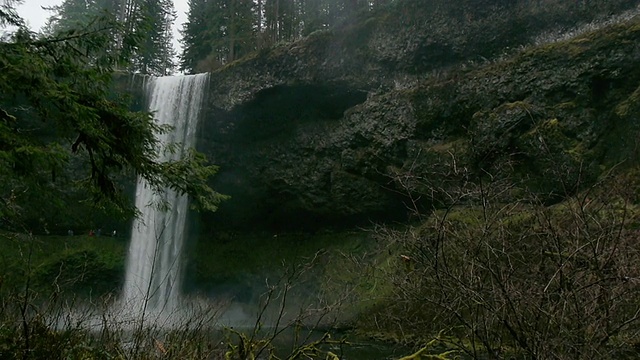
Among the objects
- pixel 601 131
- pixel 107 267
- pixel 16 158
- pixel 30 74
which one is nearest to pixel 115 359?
pixel 16 158

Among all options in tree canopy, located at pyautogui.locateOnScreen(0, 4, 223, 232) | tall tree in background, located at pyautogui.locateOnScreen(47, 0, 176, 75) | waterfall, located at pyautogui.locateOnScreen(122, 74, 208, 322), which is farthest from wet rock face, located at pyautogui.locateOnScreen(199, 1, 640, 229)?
tree canopy, located at pyautogui.locateOnScreen(0, 4, 223, 232)

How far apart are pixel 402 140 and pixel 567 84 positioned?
20.4 ft

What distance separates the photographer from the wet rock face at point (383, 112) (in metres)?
16.0

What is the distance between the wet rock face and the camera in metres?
16.0

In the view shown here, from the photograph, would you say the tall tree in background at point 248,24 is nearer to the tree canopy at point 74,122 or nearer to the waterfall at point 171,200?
the waterfall at point 171,200

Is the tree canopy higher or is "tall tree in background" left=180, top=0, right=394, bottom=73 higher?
"tall tree in background" left=180, top=0, right=394, bottom=73

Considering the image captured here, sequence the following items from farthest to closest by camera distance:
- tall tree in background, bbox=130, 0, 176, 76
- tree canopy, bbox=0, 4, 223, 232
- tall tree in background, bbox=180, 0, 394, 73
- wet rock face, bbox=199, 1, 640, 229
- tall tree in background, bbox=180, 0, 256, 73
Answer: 1. tall tree in background, bbox=130, 0, 176, 76
2. tall tree in background, bbox=180, 0, 256, 73
3. tall tree in background, bbox=180, 0, 394, 73
4. wet rock face, bbox=199, 1, 640, 229
5. tree canopy, bbox=0, 4, 223, 232

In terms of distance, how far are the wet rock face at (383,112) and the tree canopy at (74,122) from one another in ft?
35.8

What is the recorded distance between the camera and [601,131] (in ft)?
51.4

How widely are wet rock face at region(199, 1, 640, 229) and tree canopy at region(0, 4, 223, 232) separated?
10907mm

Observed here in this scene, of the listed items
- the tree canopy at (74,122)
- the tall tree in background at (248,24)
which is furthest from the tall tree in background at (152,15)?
the tree canopy at (74,122)

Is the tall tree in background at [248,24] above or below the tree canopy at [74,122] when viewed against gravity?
above

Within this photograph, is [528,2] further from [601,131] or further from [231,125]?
[231,125]

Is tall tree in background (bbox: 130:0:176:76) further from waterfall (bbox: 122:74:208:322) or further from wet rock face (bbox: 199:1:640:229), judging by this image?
wet rock face (bbox: 199:1:640:229)
